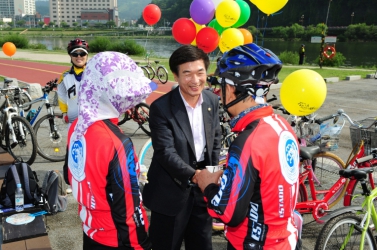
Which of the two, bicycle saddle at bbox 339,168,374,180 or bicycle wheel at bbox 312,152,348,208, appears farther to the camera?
bicycle wheel at bbox 312,152,348,208

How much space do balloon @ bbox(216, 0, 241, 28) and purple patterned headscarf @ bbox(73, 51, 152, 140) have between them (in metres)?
5.65

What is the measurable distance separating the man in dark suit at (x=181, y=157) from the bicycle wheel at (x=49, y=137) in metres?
4.06

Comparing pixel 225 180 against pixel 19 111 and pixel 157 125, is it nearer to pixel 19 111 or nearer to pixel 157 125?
pixel 157 125

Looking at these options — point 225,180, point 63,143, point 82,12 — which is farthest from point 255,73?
point 82,12

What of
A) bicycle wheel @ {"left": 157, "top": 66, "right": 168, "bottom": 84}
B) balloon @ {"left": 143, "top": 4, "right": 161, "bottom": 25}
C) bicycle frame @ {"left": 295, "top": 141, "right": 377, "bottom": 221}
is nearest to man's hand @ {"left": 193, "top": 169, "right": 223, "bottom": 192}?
bicycle frame @ {"left": 295, "top": 141, "right": 377, "bottom": 221}

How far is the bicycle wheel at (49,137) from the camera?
6.12 m

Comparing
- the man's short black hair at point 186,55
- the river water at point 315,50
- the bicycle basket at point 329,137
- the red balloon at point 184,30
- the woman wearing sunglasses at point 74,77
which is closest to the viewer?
the man's short black hair at point 186,55

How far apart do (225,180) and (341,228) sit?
1757 millimetres

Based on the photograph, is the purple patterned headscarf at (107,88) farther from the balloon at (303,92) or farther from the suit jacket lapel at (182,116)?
the balloon at (303,92)

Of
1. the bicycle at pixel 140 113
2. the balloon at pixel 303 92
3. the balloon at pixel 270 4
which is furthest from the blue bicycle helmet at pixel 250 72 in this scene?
the bicycle at pixel 140 113

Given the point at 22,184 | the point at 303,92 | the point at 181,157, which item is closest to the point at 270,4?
the point at 303,92

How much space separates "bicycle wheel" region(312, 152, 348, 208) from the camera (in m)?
4.12

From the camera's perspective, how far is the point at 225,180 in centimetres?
167

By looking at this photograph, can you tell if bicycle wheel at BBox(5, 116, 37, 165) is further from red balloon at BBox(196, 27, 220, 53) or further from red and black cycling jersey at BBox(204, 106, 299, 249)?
red and black cycling jersey at BBox(204, 106, 299, 249)
